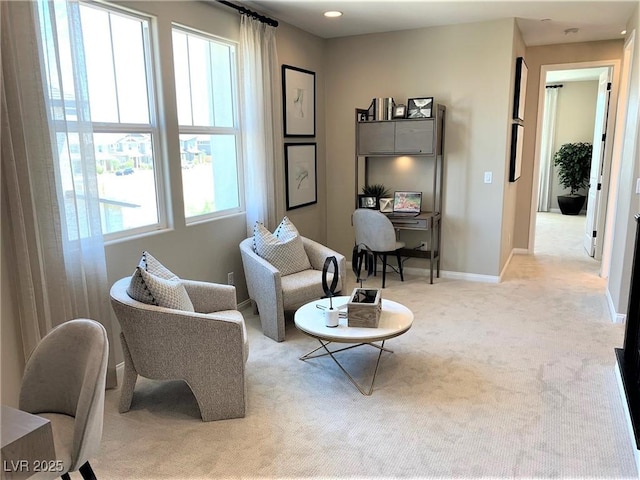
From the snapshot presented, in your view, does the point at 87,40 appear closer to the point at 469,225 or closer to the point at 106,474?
the point at 106,474

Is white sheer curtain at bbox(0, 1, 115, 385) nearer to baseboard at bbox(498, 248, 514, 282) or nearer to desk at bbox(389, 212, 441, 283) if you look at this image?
desk at bbox(389, 212, 441, 283)

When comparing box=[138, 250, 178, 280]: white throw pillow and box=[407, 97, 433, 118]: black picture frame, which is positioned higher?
box=[407, 97, 433, 118]: black picture frame

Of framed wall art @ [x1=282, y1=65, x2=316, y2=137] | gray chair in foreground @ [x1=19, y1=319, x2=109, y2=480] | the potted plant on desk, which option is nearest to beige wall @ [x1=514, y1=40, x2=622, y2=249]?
the potted plant on desk

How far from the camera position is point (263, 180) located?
4191 mm

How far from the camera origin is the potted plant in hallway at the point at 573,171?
349 inches

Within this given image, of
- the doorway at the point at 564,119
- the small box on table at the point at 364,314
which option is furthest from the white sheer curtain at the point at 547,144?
the small box on table at the point at 364,314

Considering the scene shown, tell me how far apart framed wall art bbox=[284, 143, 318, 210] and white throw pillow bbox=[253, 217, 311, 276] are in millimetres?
779

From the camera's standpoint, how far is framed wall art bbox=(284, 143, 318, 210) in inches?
186

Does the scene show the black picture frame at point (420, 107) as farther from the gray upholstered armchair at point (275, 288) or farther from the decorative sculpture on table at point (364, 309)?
the decorative sculpture on table at point (364, 309)

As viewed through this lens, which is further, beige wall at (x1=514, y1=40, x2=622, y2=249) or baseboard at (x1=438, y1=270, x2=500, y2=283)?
beige wall at (x1=514, y1=40, x2=622, y2=249)

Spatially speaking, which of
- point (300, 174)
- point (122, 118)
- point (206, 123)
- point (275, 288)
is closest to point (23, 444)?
point (275, 288)

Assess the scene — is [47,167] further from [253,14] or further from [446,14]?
[446,14]

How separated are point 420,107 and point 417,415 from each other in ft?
10.5

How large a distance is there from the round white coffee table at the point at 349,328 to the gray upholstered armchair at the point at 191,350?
0.47 meters
